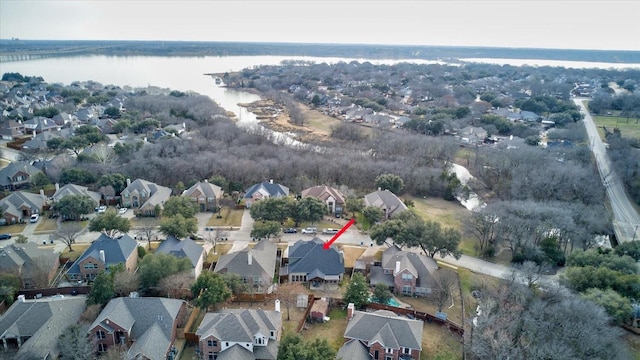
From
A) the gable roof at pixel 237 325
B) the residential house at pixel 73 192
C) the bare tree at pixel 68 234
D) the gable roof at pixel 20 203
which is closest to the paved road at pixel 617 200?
the gable roof at pixel 237 325

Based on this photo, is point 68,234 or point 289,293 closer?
point 289,293

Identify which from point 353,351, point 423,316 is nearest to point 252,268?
point 353,351

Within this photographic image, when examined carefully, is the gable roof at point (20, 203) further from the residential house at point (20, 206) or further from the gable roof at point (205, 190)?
the gable roof at point (205, 190)

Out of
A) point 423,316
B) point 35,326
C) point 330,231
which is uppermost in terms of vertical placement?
point 35,326

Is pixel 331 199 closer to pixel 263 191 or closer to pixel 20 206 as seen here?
pixel 263 191

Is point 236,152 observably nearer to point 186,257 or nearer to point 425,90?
point 186,257

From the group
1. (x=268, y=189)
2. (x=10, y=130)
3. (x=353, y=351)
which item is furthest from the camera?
(x=10, y=130)

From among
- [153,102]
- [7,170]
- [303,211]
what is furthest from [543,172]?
[153,102]
